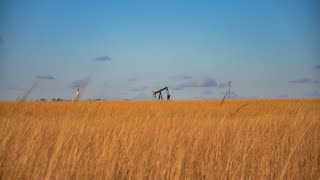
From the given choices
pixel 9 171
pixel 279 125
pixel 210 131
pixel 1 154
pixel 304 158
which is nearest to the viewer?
pixel 9 171

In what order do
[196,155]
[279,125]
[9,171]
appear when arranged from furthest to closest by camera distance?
1. [279,125]
2. [196,155]
3. [9,171]

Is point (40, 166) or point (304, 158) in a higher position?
point (40, 166)

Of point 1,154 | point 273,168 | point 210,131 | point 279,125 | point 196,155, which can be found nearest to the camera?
point 1,154

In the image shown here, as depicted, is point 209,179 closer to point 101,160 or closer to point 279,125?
point 101,160

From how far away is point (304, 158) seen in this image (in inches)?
209

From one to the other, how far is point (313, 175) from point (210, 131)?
2101 millimetres

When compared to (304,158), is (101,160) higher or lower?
higher

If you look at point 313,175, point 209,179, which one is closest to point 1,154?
point 209,179

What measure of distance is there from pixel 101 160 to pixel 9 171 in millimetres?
1004

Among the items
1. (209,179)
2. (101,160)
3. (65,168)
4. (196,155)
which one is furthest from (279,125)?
(65,168)

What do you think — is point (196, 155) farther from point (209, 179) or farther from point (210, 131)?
point (210, 131)

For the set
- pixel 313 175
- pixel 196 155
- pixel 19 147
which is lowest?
pixel 313 175

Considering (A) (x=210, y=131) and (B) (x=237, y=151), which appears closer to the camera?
(B) (x=237, y=151)

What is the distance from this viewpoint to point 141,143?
5.32 meters
